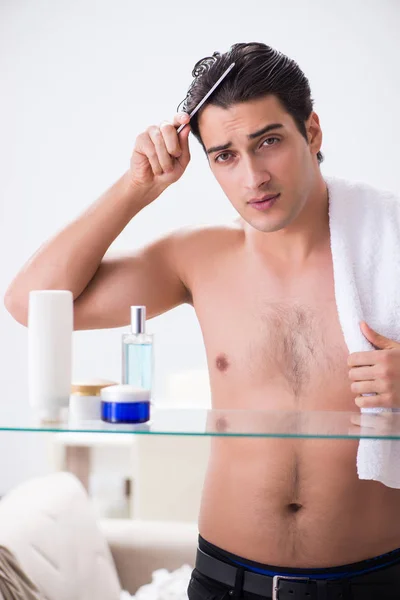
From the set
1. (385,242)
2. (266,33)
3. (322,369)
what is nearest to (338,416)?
(322,369)

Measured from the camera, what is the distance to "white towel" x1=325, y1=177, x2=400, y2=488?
121 cm

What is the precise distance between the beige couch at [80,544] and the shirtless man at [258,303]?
2.5 inches

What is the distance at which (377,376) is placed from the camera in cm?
108

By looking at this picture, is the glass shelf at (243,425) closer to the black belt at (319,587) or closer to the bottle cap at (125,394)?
the bottle cap at (125,394)

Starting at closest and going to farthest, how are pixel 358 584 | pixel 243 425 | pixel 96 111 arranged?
pixel 243 425, pixel 358 584, pixel 96 111

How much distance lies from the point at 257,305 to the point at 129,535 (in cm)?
41

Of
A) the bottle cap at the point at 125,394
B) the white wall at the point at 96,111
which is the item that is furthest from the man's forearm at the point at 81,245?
the white wall at the point at 96,111

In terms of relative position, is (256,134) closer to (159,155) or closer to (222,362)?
(159,155)

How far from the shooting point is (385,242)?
127 centimetres

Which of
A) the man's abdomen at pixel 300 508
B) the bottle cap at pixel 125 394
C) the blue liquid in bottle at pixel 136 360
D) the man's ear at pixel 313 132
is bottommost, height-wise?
the man's abdomen at pixel 300 508

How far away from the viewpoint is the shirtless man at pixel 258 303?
1.19 meters

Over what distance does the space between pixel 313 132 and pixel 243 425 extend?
59 cm

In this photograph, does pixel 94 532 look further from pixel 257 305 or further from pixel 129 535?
pixel 257 305

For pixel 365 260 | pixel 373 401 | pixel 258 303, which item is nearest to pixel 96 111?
pixel 258 303
